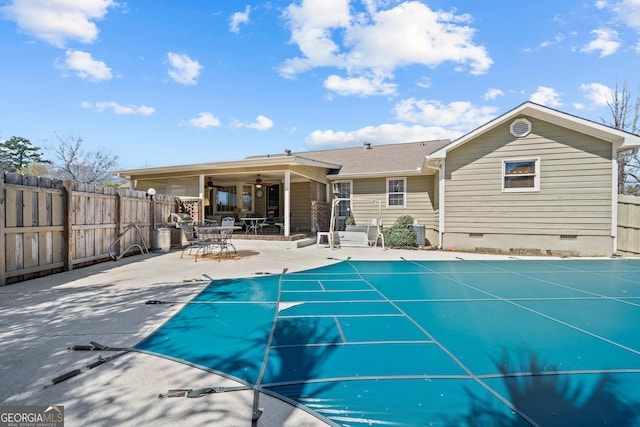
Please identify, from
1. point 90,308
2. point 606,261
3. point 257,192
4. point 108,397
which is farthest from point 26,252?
point 606,261

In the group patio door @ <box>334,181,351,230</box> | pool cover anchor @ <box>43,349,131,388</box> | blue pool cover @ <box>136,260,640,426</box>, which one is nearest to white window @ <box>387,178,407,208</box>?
patio door @ <box>334,181,351,230</box>

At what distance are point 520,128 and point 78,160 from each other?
30.8m

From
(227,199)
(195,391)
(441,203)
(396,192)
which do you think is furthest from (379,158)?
(195,391)

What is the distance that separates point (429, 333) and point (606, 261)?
8753 millimetres

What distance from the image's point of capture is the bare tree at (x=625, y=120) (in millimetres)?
16703

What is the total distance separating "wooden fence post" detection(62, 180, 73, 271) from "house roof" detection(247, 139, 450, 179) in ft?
25.9

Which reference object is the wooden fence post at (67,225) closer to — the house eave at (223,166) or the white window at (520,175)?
the house eave at (223,166)

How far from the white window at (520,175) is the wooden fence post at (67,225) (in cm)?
1261

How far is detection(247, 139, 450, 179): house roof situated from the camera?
1376cm

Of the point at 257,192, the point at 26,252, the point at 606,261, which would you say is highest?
the point at 257,192

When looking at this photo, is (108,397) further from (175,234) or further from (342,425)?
(175,234)

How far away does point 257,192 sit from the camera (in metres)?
16.7

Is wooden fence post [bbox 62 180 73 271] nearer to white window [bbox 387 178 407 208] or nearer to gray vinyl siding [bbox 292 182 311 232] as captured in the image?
gray vinyl siding [bbox 292 182 311 232]

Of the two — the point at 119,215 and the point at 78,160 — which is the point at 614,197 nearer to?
the point at 119,215
